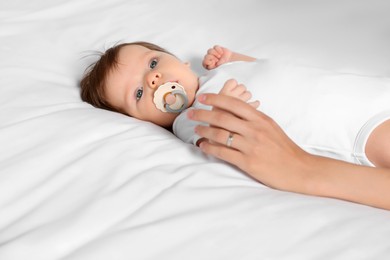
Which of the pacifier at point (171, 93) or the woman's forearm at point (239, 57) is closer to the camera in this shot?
the pacifier at point (171, 93)

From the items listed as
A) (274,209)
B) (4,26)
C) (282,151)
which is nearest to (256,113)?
(282,151)

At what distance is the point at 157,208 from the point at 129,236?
87 millimetres

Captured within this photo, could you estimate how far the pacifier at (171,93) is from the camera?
144 cm

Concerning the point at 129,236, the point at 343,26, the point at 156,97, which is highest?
the point at 343,26

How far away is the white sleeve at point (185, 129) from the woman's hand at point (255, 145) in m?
0.14

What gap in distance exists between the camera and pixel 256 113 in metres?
1.16

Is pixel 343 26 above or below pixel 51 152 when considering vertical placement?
above

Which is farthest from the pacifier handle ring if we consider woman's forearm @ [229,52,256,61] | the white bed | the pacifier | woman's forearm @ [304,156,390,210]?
woman's forearm @ [304,156,390,210]

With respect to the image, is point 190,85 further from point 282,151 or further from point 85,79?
point 282,151

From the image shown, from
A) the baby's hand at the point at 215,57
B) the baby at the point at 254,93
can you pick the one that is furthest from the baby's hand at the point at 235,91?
the baby's hand at the point at 215,57

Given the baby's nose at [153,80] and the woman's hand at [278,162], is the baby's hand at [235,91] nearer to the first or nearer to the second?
the woman's hand at [278,162]

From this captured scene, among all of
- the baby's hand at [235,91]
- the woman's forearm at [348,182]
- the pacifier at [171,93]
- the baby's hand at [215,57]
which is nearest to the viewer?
the woman's forearm at [348,182]

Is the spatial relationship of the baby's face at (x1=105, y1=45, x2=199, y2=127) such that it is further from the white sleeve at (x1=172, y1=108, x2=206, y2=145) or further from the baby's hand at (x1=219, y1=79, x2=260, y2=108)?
the baby's hand at (x1=219, y1=79, x2=260, y2=108)

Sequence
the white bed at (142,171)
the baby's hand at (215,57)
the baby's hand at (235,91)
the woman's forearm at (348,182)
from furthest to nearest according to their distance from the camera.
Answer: the baby's hand at (215,57), the baby's hand at (235,91), the woman's forearm at (348,182), the white bed at (142,171)
